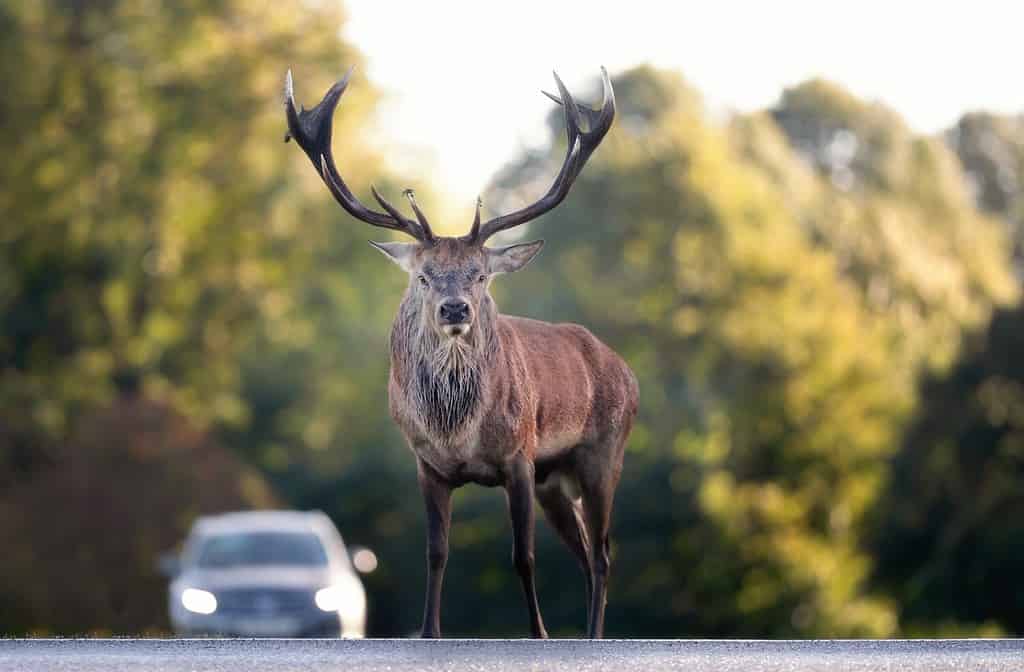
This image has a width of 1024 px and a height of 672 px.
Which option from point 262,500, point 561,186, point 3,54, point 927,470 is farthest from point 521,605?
point 561,186

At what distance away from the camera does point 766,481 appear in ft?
148

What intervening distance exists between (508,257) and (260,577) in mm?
11366

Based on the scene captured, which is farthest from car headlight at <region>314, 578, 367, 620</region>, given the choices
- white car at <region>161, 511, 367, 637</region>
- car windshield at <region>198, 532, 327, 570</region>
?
car windshield at <region>198, 532, 327, 570</region>

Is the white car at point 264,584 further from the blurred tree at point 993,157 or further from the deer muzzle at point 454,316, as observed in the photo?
the blurred tree at point 993,157

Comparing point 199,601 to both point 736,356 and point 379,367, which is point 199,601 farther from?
point 379,367

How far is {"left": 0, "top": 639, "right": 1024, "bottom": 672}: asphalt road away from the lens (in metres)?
10.1

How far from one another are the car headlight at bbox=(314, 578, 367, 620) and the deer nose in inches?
447

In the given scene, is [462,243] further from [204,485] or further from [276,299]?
[276,299]

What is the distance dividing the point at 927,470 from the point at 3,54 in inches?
704

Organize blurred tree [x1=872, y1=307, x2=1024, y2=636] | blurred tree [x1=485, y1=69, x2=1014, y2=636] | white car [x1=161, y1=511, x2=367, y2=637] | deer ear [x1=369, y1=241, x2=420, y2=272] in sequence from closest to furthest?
deer ear [x1=369, y1=241, x2=420, y2=272], white car [x1=161, y1=511, x2=367, y2=637], blurred tree [x1=872, y1=307, x2=1024, y2=636], blurred tree [x1=485, y1=69, x2=1014, y2=636]

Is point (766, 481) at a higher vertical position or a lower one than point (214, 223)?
lower

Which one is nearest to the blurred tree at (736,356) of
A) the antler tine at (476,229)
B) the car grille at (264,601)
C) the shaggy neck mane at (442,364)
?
the car grille at (264,601)

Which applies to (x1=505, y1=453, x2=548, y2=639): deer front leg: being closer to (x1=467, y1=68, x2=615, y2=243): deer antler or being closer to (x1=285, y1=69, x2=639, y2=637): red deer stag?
(x1=285, y1=69, x2=639, y2=637): red deer stag

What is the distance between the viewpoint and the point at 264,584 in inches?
942
